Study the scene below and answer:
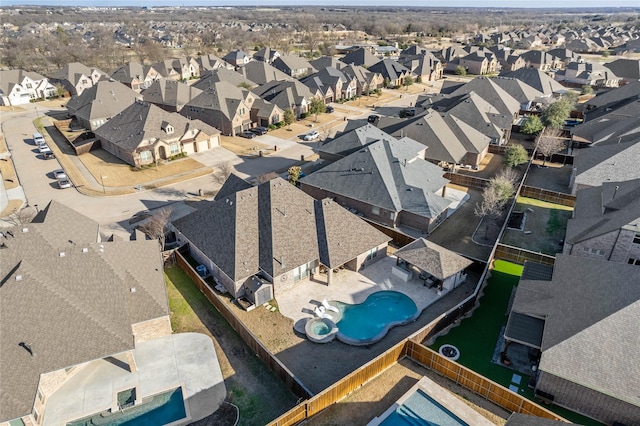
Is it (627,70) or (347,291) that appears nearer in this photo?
(347,291)

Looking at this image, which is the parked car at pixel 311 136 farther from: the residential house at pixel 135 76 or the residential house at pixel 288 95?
the residential house at pixel 135 76

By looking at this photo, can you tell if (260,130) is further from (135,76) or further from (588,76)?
(588,76)

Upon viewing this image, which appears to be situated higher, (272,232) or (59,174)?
(272,232)

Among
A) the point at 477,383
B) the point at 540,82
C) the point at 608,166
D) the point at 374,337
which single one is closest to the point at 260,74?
the point at 540,82

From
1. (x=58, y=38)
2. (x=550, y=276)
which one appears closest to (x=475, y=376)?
(x=550, y=276)

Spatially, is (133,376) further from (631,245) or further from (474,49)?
(474,49)

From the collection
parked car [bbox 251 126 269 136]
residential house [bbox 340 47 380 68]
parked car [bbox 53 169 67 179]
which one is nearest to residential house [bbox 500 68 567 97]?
residential house [bbox 340 47 380 68]
